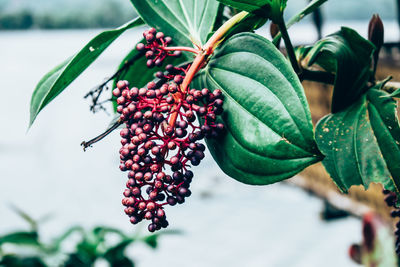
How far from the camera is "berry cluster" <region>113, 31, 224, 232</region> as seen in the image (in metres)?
0.33

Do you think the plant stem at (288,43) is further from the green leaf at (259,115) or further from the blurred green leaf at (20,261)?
the blurred green leaf at (20,261)

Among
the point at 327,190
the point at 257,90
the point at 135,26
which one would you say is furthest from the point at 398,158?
the point at 327,190

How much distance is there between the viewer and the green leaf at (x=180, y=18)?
0.40 m

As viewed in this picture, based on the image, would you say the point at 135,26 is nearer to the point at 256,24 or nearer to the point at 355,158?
the point at 256,24

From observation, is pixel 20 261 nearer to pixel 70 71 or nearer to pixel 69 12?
pixel 70 71

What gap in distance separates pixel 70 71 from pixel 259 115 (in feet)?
0.56

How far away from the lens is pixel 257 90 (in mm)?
318

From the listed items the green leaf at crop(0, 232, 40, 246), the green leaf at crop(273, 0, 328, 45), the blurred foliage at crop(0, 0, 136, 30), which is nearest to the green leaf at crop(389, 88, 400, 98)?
the green leaf at crop(273, 0, 328, 45)

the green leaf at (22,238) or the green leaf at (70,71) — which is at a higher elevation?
the green leaf at (70,71)

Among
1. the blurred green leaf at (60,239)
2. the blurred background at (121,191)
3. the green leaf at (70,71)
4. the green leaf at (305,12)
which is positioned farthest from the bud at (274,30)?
the blurred background at (121,191)

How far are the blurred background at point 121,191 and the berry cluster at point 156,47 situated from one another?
1.36 metres

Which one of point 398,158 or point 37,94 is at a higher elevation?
point 37,94

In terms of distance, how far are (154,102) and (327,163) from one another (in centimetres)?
18

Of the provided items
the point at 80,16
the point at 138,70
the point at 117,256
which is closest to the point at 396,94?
the point at 138,70
